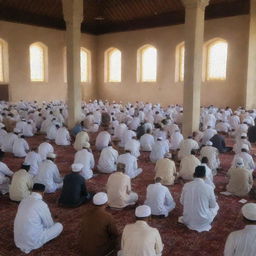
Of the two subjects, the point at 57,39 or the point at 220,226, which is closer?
the point at 220,226

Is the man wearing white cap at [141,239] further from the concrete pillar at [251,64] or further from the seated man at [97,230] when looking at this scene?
the concrete pillar at [251,64]

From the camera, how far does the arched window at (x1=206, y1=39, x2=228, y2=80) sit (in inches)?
657

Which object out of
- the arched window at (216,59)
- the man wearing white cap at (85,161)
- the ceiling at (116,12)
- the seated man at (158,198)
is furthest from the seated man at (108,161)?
the ceiling at (116,12)

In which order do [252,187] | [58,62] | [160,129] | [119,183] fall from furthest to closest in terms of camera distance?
[58,62], [160,129], [252,187], [119,183]

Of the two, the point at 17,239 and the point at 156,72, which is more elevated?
the point at 156,72

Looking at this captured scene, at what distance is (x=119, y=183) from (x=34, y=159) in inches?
91.9

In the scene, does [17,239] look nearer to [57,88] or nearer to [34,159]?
[34,159]

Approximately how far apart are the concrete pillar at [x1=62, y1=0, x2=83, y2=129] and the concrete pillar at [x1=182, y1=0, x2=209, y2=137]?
385cm

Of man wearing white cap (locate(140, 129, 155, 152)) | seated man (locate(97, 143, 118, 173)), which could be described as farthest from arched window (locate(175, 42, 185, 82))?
seated man (locate(97, 143, 118, 173))

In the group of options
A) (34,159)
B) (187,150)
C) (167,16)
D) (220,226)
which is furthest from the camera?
(167,16)

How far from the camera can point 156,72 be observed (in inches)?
754

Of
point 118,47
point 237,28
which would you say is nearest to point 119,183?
point 237,28

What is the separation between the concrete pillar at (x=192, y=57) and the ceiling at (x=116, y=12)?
704 cm

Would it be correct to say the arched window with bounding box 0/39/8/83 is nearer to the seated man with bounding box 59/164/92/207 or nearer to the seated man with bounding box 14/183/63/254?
the seated man with bounding box 59/164/92/207
